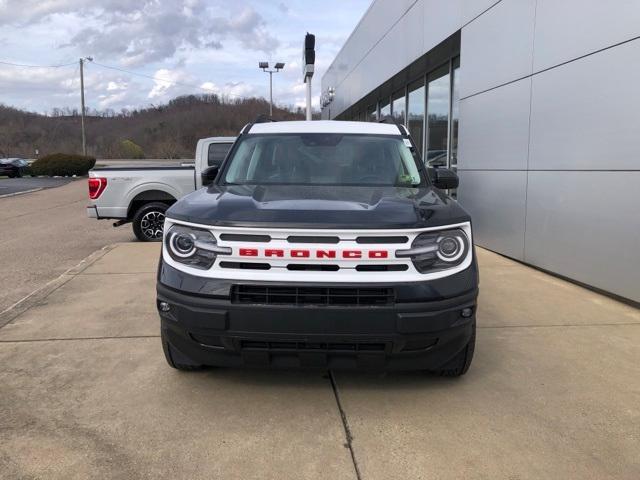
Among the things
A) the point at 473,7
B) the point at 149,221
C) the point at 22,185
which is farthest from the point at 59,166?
the point at 473,7

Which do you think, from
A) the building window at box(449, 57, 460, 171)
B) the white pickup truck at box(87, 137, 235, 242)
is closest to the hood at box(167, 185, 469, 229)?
the white pickup truck at box(87, 137, 235, 242)

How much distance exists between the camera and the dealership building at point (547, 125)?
223 inches

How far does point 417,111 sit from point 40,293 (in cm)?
1061

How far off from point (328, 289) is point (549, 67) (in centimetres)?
550

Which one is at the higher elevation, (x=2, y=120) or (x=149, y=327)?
(x=2, y=120)

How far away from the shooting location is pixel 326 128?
4.87 metres

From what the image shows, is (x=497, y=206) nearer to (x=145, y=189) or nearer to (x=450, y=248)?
(x=450, y=248)

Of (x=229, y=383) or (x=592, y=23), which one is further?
(x=592, y=23)

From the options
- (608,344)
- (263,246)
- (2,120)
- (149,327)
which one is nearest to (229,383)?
(263,246)

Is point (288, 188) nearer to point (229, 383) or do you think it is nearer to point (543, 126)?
point (229, 383)

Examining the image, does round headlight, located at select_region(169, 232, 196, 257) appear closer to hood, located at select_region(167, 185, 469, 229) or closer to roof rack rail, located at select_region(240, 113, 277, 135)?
hood, located at select_region(167, 185, 469, 229)

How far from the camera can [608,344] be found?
449 cm

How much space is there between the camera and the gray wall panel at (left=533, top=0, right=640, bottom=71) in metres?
5.59

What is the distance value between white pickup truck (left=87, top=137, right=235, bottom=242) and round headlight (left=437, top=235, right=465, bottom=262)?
681cm
